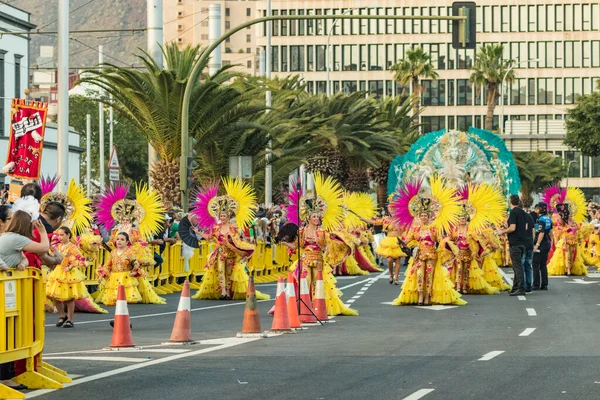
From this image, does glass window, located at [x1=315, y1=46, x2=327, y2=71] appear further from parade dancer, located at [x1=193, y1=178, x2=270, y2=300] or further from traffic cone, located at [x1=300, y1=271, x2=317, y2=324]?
traffic cone, located at [x1=300, y1=271, x2=317, y2=324]

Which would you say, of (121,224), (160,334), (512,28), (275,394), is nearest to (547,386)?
(275,394)

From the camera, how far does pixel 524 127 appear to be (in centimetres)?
11106

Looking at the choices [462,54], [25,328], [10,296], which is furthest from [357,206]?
[462,54]

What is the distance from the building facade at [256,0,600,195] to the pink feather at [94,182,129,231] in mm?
99828

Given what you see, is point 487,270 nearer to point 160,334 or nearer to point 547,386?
point 160,334

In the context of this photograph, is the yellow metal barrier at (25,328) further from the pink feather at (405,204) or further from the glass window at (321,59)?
the glass window at (321,59)

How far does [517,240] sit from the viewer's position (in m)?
27.0

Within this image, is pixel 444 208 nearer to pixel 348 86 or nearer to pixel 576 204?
pixel 576 204

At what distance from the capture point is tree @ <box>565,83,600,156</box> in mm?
81188

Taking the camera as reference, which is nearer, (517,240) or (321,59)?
(517,240)

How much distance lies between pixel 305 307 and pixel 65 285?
3675mm

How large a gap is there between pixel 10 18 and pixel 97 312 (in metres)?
35.4

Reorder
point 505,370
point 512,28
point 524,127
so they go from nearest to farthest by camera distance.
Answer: point 505,370
point 524,127
point 512,28

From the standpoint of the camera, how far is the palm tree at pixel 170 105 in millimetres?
35812
